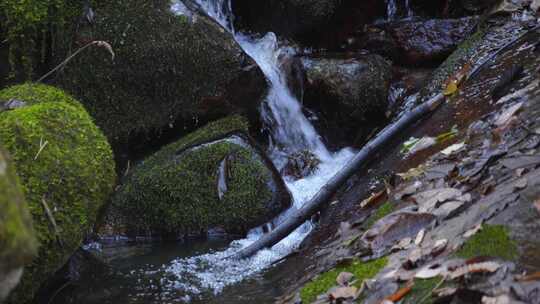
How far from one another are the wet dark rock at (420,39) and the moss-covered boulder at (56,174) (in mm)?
4531

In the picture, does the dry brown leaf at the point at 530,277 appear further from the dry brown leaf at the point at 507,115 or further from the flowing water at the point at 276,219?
the flowing water at the point at 276,219

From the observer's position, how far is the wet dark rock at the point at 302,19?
26.6 feet

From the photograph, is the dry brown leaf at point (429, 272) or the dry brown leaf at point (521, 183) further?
the dry brown leaf at point (521, 183)

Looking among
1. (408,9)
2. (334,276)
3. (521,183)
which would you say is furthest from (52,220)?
(408,9)

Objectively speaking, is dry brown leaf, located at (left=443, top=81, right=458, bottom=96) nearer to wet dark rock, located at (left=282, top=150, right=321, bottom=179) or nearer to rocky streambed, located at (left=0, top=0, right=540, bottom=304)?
rocky streambed, located at (left=0, top=0, right=540, bottom=304)

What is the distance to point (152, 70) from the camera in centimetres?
632

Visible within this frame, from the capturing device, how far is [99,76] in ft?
20.4

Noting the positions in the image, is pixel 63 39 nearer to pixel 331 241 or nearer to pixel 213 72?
pixel 213 72

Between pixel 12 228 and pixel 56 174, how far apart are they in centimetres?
230

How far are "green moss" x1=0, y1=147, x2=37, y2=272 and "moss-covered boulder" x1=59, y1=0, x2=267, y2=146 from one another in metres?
4.56

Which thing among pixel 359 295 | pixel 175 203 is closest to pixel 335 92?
pixel 175 203

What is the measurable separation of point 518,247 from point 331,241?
191cm

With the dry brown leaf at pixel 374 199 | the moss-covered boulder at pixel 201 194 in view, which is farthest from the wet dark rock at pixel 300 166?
the dry brown leaf at pixel 374 199

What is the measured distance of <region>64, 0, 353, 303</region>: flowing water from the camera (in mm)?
4434
